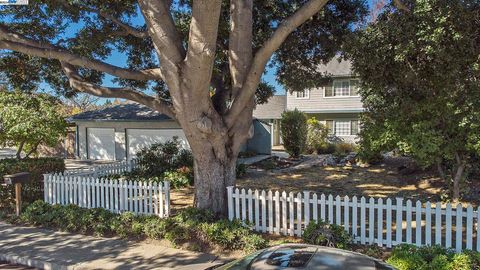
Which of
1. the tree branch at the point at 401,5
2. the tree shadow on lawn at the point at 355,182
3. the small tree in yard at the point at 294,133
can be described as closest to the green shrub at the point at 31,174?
the tree shadow on lawn at the point at 355,182

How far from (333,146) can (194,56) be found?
19.3 m

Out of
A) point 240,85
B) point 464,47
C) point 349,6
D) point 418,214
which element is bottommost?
point 418,214

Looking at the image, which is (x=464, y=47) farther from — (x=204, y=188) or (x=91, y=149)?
(x=91, y=149)

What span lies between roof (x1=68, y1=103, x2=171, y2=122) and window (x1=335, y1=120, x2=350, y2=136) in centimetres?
1394

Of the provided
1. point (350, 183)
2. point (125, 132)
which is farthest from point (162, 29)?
point (125, 132)

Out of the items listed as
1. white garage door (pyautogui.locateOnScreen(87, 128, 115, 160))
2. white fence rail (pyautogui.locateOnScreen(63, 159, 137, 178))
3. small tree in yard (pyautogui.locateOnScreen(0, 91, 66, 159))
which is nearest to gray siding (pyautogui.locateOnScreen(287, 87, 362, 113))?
white garage door (pyautogui.locateOnScreen(87, 128, 115, 160))

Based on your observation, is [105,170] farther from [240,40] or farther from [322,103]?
[322,103]

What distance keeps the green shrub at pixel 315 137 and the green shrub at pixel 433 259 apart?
18925 millimetres

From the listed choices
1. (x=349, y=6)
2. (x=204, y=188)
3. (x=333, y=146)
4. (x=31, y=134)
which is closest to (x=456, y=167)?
(x=349, y=6)

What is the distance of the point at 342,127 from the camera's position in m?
27.8

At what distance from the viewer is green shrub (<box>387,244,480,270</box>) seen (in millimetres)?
Result: 4965

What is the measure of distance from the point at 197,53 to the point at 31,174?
646 centimetres

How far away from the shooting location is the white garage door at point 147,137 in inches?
796

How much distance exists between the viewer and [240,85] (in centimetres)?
750
